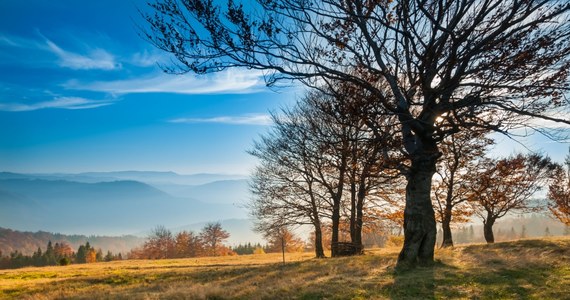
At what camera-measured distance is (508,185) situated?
26016mm

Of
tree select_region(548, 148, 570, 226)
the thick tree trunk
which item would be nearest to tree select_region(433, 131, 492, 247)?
the thick tree trunk

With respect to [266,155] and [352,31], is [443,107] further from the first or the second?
[266,155]

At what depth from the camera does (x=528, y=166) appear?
27875mm

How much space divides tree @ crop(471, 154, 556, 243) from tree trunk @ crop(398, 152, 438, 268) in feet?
43.3

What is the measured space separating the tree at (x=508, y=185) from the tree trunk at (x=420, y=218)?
43.3 feet

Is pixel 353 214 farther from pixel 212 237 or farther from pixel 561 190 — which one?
pixel 212 237

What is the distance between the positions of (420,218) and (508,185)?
58.3 ft

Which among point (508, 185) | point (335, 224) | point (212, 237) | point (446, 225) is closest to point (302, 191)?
point (335, 224)

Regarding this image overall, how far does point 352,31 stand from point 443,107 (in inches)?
144

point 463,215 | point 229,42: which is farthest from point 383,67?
point 463,215

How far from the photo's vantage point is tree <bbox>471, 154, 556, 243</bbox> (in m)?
24.6

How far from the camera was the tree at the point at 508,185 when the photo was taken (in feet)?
80.6

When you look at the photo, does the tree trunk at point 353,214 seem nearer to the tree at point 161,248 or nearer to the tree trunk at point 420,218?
the tree trunk at point 420,218

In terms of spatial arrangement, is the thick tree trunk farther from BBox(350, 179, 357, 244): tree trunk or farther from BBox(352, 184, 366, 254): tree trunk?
BBox(352, 184, 366, 254): tree trunk
